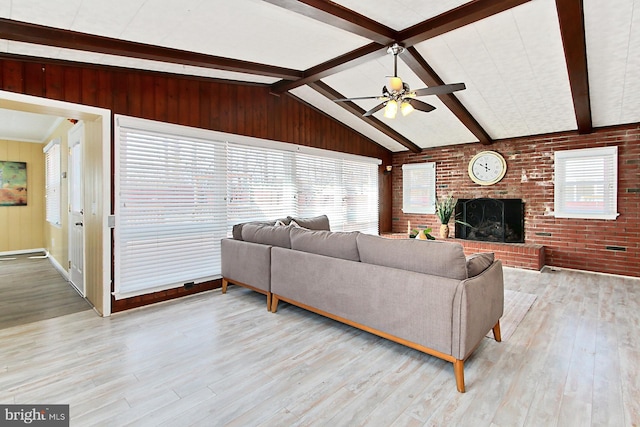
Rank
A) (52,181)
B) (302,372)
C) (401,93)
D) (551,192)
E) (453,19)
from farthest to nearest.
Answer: (52,181) < (551,192) < (401,93) < (453,19) < (302,372)

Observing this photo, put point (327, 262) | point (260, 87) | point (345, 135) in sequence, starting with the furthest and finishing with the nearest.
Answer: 1. point (345, 135)
2. point (260, 87)
3. point (327, 262)

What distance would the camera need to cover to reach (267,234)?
357cm

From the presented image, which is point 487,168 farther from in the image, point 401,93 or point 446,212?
point 401,93

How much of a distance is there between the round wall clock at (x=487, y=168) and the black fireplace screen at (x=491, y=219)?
1.35ft

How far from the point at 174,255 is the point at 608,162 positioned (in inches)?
255

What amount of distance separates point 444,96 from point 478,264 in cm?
285

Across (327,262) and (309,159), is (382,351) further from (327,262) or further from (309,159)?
(309,159)

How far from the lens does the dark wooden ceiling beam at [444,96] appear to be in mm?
3543

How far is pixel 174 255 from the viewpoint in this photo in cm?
384

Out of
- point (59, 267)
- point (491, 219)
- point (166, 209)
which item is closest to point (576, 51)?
point (491, 219)

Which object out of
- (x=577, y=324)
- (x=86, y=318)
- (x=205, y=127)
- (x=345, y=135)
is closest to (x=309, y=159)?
(x=345, y=135)

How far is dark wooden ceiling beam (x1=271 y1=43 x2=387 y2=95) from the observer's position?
3488 millimetres

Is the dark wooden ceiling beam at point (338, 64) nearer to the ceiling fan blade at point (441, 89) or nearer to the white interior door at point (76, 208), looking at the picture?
the ceiling fan blade at point (441, 89)

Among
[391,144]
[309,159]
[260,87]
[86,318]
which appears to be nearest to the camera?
[86,318]
